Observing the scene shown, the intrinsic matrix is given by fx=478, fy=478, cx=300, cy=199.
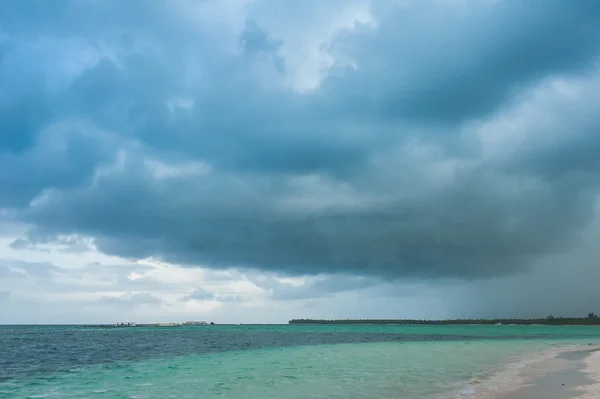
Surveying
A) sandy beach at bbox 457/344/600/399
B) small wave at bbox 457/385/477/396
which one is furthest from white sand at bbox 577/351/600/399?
small wave at bbox 457/385/477/396

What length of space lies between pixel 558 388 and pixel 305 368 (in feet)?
63.4

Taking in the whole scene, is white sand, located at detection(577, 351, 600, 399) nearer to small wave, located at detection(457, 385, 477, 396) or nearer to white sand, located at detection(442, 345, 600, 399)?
white sand, located at detection(442, 345, 600, 399)

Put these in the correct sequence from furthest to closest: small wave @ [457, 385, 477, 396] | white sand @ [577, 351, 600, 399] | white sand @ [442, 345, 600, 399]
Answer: small wave @ [457, 385, 477, 396] → white sand @ [442, 345, 600, 399] → white sand @ [577, 351, 600, 399]

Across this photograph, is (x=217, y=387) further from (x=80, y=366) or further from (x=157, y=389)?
(x=80, y=366)

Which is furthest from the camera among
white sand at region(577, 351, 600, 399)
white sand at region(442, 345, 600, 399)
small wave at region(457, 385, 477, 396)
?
small wave at region(457, 385, 477, 396)

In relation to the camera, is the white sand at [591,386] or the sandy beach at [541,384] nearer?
the white sand at [591,386]

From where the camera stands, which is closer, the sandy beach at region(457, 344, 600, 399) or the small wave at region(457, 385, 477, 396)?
the sandy beach at region(457, 344, 600, 399)

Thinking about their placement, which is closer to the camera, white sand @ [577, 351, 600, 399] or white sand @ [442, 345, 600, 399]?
white sand @ [577, 351, 600, 399]

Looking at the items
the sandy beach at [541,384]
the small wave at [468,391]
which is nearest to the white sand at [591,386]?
the sandy beach at [541,384]


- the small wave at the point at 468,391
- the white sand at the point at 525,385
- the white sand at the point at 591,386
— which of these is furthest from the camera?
the small wave at the point at 468,391

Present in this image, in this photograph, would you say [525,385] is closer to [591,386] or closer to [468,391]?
[591,386]

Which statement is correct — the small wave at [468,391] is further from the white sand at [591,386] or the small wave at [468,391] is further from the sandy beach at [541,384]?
the white sand at [591,386]

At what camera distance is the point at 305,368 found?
36969 mm

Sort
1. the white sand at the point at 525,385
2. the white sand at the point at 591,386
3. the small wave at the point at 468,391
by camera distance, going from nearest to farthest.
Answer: the white sand at the point at 591,386
the white sand at the point at 525,385
the small wave at the point at 468,391
